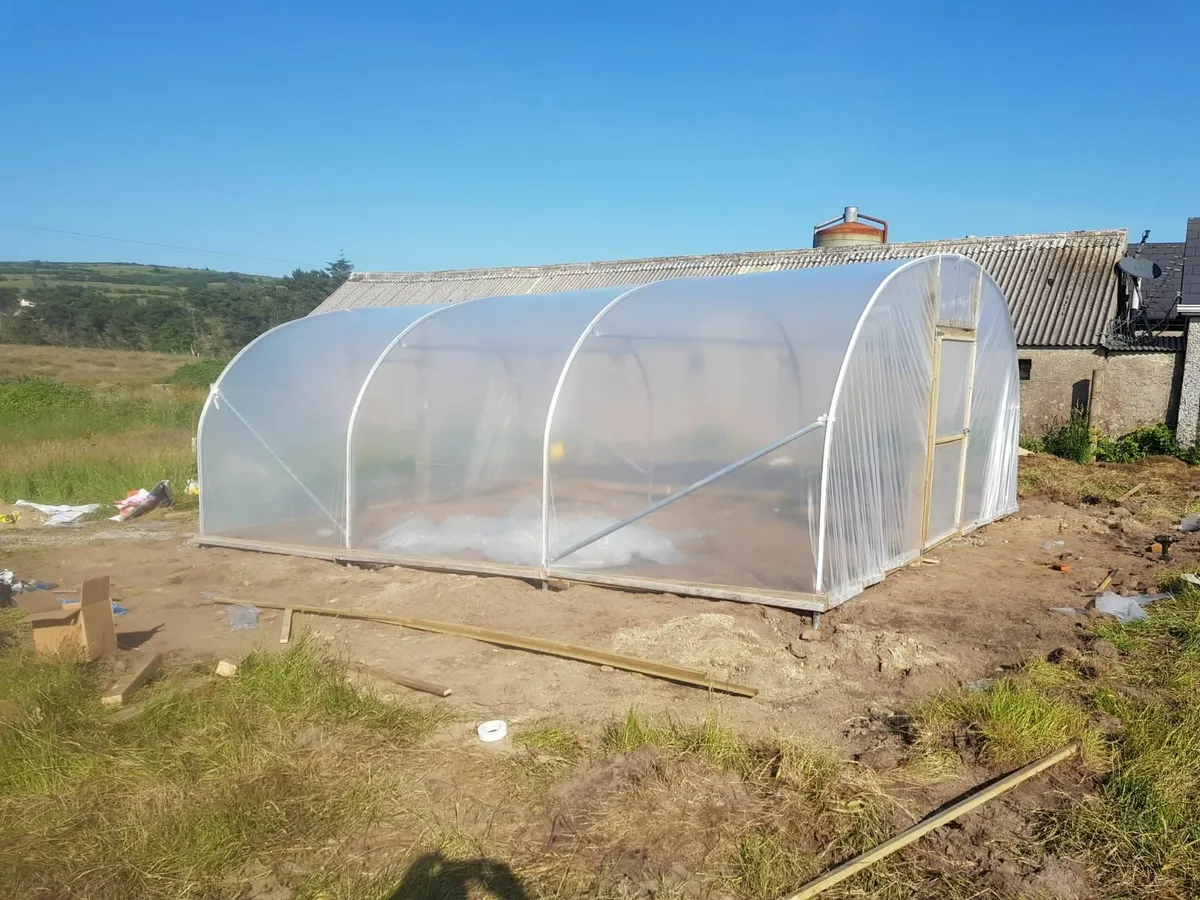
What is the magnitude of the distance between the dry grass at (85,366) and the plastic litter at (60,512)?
58.7ft

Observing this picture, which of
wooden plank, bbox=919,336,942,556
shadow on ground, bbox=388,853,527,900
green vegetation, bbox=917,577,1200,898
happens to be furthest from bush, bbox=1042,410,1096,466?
shadow on ground, bbox=388,853,527,900

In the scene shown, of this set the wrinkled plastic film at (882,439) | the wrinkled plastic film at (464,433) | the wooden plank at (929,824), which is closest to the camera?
the wooden plank at (929,824)

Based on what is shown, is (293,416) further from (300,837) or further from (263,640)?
(300,837)

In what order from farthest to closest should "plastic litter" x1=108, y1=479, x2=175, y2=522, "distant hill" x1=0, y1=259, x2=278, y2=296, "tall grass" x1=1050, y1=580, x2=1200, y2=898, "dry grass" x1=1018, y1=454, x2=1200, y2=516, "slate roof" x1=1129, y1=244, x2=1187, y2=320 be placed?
1. "distant hill" x1=0, y1=259, x2=278, y2=296
2. "slate roof" x1=1129, y1=244, x2=1187, y2=320
3. "plastic litter" x1=108, y1=479, x2=175, y2=522
4. "dry grass" x1=1018, y1=454, x2=1200, y2=516
5. "tall grass" x1=1050, y1=580, x2=1200, y2=898

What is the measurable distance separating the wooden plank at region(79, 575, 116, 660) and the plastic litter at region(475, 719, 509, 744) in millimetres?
2865

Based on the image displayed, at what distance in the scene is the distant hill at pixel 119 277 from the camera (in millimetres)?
73688

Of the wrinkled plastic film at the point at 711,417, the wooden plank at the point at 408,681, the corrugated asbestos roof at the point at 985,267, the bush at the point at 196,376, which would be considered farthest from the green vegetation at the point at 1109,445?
the bush at the point at 196,376

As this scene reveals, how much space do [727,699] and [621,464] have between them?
2.87m

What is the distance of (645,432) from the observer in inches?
301

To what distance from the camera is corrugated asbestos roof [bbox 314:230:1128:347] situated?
16281mm

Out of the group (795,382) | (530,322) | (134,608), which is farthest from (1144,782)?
(134,608)

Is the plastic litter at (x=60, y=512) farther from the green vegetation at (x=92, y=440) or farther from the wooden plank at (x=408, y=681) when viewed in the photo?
the wooden plank at (x=408, y=681)

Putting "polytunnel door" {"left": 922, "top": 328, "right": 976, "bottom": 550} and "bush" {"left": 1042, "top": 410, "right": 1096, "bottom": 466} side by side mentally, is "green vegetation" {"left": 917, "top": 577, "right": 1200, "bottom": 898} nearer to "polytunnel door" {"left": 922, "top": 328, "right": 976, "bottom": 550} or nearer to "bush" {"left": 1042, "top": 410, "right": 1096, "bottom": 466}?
"polytunnel door" {"left": 922, "top": 328, "right": 976, "bottom": 550}

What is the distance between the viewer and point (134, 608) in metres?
7.54
